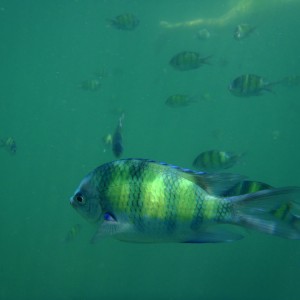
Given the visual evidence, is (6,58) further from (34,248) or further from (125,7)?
(34,248)

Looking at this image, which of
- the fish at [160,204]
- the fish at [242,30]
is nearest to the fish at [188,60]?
the fish at [242,30]

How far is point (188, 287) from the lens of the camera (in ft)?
39.4

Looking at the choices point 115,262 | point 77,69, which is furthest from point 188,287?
point 77,69

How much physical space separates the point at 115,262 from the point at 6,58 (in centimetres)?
2801

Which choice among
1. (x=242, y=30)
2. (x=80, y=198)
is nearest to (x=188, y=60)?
(x=242, y=30)

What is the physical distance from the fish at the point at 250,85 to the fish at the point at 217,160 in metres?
1.74

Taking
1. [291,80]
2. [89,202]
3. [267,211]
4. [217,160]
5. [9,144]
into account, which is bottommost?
[89,202]

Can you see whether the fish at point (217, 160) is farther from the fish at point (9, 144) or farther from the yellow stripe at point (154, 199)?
the fish at point (9, 144)

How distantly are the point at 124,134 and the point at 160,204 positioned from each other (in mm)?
30830

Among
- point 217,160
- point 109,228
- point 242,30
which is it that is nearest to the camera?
point 109,228

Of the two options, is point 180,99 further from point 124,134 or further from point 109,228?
point 124,134

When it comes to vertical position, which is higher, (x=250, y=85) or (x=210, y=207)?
(x=250, y=85)

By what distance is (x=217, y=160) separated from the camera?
5.08m

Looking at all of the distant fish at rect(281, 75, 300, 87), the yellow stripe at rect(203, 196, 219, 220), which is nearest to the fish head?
the yellow stripe at rect(203, 196, 219, 220)
